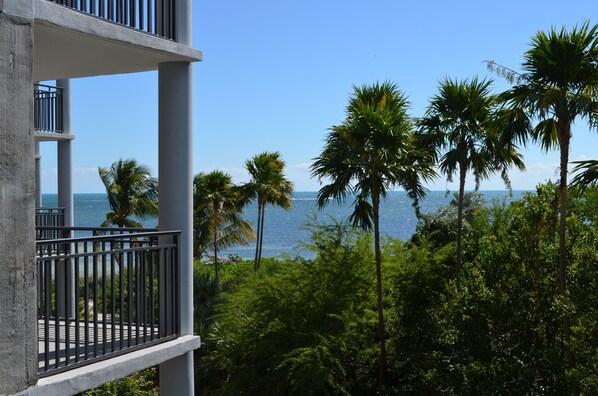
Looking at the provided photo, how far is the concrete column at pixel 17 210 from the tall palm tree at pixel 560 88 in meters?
9.68

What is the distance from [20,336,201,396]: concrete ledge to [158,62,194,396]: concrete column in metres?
0.39

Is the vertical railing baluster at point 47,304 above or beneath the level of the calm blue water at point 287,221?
above

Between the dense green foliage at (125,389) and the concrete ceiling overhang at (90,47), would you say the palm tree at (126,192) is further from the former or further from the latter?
the concrete ceiling overhang at (90,47)

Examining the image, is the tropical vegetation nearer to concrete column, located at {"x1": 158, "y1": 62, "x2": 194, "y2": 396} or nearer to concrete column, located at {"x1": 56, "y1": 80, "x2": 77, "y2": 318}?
concrete column, located at {"x1": 56, "y1": 80, "x2": 77, "y2": 318}

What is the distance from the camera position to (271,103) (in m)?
127

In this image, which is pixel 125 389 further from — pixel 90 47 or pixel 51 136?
pixel 90 47

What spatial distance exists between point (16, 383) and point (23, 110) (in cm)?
218

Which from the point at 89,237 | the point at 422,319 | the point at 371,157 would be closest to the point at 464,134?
the point at 371,157

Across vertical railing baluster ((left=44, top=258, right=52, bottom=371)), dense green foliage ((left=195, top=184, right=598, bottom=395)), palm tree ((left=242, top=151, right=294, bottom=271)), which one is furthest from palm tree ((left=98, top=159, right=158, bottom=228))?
vertical railing baluster ((left=44, top=258, right=52, bottom=371))

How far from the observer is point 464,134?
19.5m

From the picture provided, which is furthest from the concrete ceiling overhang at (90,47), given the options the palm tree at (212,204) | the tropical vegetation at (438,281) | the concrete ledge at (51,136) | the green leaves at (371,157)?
the palm tree at (212,204)

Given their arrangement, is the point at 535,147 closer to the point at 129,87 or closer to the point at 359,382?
the point at 359,382

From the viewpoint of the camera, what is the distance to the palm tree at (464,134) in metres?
19.4

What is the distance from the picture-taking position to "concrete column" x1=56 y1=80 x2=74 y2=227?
20219 mm
